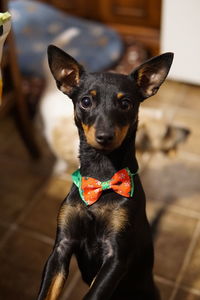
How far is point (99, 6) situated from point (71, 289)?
2.58 meters

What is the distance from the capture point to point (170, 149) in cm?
268

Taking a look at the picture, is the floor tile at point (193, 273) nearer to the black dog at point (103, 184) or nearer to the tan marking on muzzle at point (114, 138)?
the black dog at point (103, 184)

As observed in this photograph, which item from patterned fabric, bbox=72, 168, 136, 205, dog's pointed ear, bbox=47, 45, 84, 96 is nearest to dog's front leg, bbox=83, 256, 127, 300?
patterned fabric, bbox=72, 168, 136, 205

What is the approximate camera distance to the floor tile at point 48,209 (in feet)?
7.27

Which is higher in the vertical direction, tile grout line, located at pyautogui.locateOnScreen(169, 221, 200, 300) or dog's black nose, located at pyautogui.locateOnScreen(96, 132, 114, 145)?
dog's black nose, located at pyautogui.locateOnScreen(96, 132, 114, 145)

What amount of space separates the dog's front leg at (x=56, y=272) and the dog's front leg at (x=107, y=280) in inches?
3.8

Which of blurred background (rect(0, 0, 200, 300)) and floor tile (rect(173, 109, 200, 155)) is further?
floor tile (rect(173, 109, 200, 155))

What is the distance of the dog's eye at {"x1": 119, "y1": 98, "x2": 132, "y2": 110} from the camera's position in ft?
4.28

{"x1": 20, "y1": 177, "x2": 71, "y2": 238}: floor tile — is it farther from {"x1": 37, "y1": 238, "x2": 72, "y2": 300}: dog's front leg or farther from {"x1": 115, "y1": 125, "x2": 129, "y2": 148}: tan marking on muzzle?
{"x1": 115, "y1": 125, "x2": 129, "y2": 148}: tan marking on muzzle

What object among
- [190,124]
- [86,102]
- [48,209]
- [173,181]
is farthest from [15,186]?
[86,102]

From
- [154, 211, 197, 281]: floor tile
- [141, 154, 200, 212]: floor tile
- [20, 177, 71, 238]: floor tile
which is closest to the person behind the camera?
[154, 211, 197, 281]: floor tile

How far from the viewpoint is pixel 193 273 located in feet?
6.34

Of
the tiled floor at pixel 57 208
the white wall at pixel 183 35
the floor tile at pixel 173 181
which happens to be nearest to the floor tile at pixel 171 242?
the tiled floor at pixel 57 208

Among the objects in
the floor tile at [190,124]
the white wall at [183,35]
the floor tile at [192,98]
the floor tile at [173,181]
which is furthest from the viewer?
the floor tile at [192,98]
